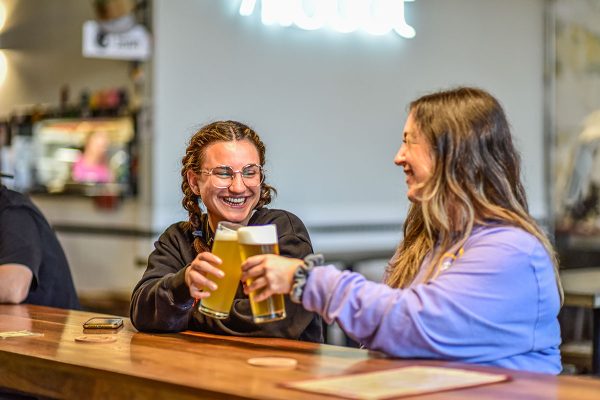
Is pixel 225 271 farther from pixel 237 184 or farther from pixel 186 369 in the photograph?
pixel 237 184

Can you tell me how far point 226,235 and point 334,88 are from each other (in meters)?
5.16

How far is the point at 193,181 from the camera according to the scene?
282cm

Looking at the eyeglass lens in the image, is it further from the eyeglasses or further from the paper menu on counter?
the paper menu on counter

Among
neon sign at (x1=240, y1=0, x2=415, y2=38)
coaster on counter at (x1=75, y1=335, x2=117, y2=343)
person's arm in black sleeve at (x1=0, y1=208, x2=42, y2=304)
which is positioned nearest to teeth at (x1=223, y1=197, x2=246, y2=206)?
coaster on counter at (x1=75, y1=335, x2=117, y2=343)

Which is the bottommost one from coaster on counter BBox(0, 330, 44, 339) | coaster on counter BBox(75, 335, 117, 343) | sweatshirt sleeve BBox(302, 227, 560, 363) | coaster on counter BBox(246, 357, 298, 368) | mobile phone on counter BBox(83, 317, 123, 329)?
coaster on counter BBox(0, 330, 44, 339)

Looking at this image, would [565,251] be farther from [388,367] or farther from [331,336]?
[388,367]

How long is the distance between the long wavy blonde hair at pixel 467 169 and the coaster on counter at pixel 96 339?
79 centimetres

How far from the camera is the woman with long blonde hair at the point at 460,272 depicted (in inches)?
81.8

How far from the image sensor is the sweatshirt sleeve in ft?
6.78

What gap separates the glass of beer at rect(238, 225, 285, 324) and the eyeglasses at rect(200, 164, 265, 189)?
0.50 meters

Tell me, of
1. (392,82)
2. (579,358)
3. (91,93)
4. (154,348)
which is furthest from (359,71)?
(154,348)

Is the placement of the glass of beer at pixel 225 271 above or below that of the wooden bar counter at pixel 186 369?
above

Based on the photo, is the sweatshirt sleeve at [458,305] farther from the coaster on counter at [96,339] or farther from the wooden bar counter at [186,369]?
the coaster on counter at [96,339]

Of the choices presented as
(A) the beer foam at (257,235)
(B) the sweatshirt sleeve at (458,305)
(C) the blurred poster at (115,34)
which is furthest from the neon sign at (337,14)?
(B) the sweatshirt sleeve at (458,305)
